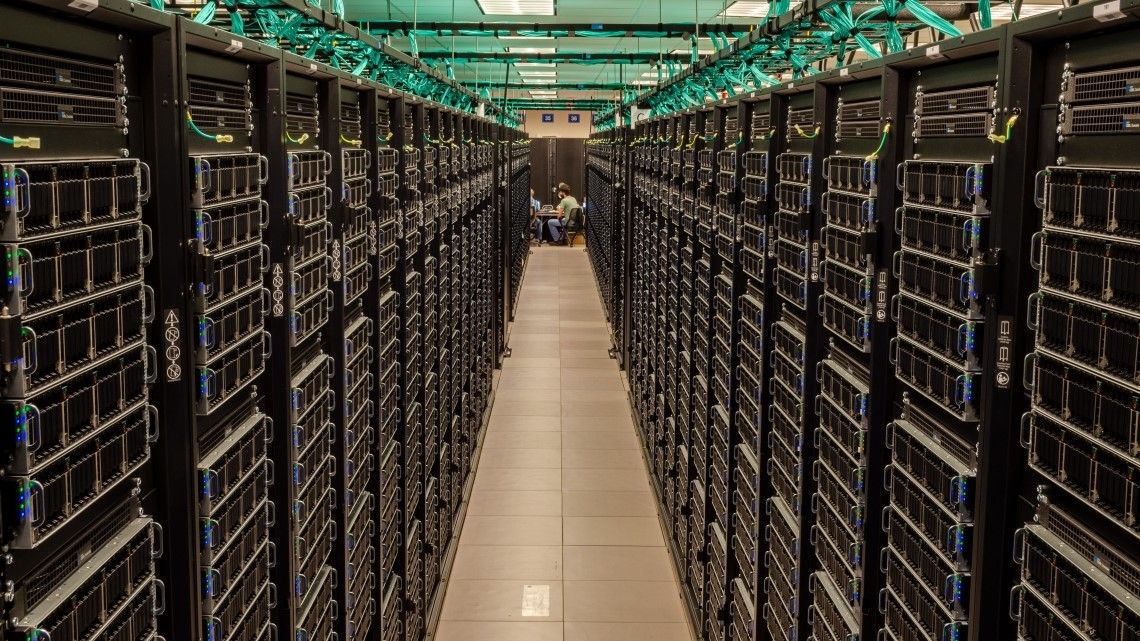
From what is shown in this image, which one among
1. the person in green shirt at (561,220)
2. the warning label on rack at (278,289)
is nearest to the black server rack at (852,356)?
the warning label on rack at (278,289)

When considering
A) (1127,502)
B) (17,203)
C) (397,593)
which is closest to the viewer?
(17,203)

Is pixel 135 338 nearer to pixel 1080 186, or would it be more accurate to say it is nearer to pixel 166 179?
pixel 166 179

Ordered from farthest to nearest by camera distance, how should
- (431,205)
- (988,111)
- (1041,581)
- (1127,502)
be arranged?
(431,205) → (988,111) → (1041,581) → (1127,502)

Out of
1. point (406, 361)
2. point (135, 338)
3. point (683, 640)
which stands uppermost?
point (135, 338)

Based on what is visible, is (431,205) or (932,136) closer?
(932,136)

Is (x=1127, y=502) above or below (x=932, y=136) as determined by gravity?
below

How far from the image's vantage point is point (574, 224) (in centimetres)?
2808

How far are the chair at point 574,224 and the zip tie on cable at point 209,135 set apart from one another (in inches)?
971

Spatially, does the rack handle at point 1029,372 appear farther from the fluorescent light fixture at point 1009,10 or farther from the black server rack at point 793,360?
the fluorescent light fixture at point 1009,10

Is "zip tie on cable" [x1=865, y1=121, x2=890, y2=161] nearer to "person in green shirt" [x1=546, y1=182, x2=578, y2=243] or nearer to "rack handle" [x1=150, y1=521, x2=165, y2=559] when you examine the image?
"rack handle" [x1=150, y1=521, x2=165, y2=559]

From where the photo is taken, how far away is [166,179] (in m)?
2.43

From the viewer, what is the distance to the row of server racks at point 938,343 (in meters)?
2.11

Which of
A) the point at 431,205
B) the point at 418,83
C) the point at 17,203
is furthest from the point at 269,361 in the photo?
the point at 418,83

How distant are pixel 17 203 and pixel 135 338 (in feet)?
1.91
